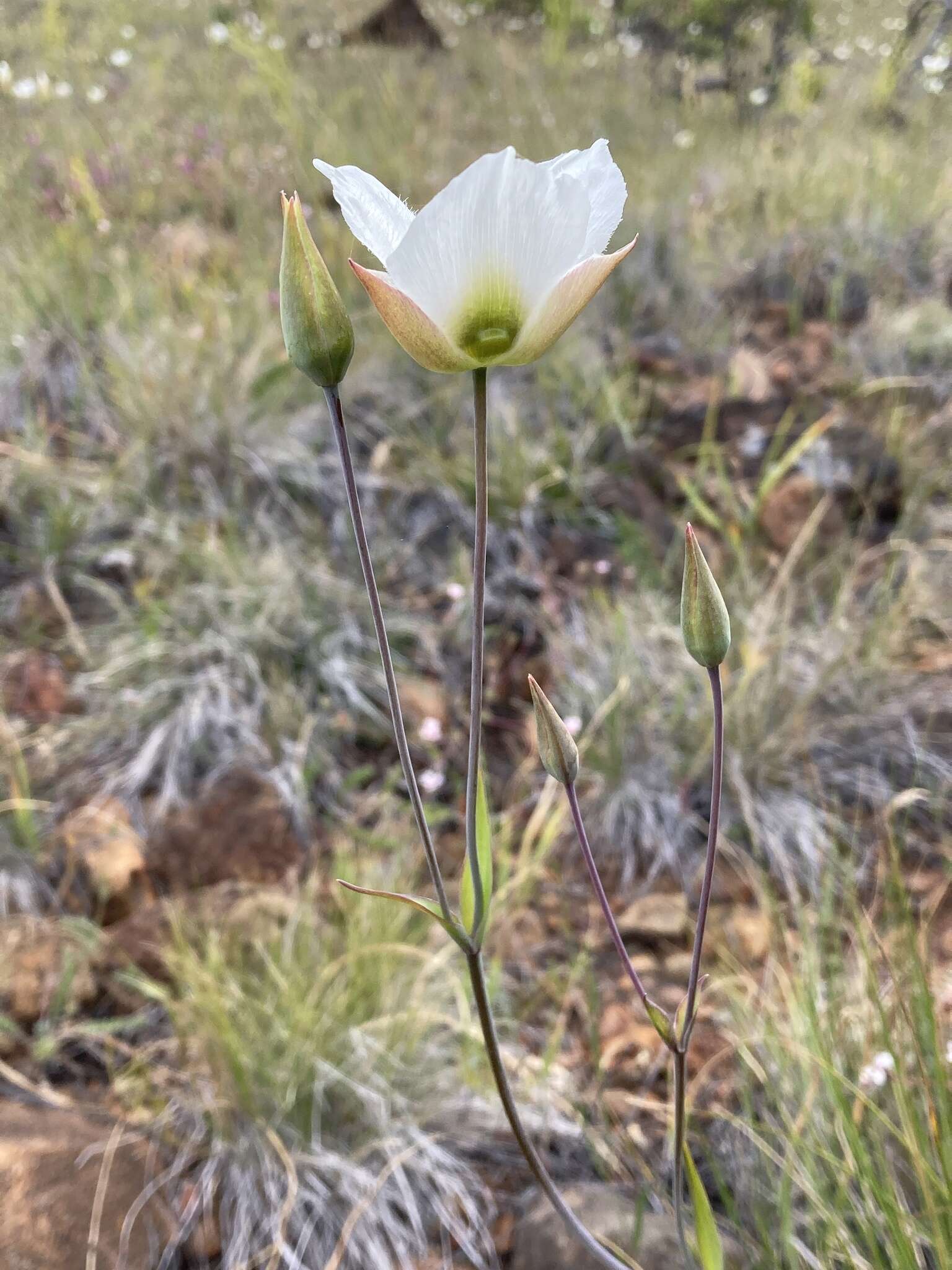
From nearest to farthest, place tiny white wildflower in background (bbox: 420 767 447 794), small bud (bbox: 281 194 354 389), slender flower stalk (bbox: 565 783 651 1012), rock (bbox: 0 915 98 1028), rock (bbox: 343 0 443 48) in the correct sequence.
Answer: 1. small bud (bbox: 281 194 354 389)
2. slender flower stalk (bbox: 565 783 651 1012)
3. rock (bbox: 0 915 98 1028)
4. tiny white wildflower in background (bbox: 420 767 447 794)
5. rock (bbox: 343 0 443 48)

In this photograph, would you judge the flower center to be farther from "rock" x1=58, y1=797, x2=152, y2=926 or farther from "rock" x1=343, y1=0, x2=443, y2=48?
"rock" x1=343, y1=0, x2=443, y2=48

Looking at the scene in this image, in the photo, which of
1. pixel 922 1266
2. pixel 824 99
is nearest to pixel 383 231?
pixel 922 1266

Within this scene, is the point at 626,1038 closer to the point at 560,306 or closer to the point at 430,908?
the point at 430,908

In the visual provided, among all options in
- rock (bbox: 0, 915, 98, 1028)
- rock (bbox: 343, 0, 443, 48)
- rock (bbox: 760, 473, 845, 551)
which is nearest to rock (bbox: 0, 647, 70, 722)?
rock (bbox: 0, 915, 98, 1028)

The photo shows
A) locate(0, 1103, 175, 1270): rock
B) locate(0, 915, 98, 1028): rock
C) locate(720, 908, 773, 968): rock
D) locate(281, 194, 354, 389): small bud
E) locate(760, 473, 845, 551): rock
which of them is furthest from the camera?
locate(760, 473, 845, 551): rock

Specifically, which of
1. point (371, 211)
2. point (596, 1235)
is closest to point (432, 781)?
point (596, 1235)

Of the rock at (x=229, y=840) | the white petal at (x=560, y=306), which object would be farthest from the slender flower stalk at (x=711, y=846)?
the rock at (x=229, y=840)

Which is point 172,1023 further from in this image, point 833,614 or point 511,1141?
point 833,614
